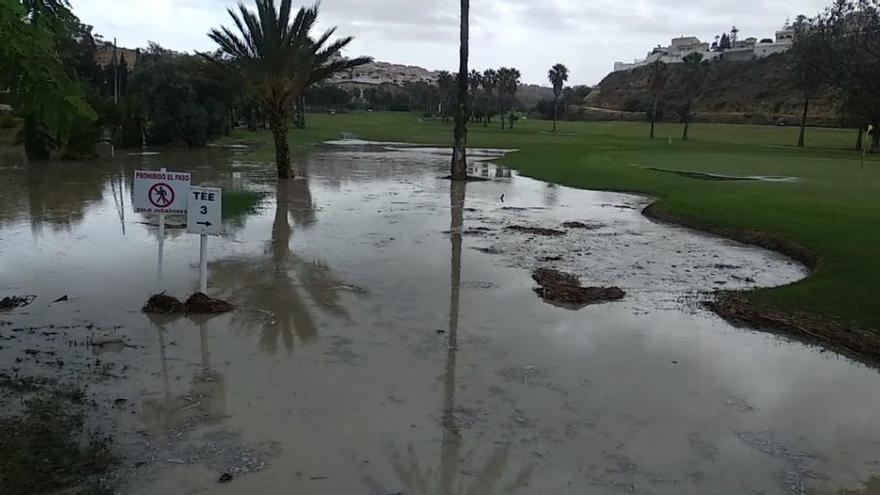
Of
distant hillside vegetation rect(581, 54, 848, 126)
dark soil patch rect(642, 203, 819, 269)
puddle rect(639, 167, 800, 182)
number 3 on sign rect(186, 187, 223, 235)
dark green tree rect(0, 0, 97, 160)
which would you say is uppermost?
distant hillside vegetation rect(581, 54, 848, 126)

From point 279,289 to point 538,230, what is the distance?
7.01 m

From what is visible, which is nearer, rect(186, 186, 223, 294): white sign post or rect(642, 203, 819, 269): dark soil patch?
rect(186, 186, 223, 294): white sign post

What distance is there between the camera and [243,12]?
76.7ft

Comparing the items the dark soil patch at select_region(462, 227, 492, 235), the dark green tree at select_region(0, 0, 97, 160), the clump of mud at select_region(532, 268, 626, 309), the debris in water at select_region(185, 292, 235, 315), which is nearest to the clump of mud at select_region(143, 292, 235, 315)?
the debris in water at select_region(185, 292, 235, 315)

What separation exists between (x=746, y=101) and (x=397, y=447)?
116m

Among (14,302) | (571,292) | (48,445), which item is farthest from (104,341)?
(571,292)

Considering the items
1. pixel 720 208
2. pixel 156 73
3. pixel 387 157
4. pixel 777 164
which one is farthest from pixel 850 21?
pixel 156 73

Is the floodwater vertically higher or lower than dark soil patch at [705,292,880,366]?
lower

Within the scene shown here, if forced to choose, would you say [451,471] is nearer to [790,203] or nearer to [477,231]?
→ [477,231]

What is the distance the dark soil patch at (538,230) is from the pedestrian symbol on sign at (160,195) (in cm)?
821

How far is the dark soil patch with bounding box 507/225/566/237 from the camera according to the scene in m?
15.1

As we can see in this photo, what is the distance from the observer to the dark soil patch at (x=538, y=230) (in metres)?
15.1

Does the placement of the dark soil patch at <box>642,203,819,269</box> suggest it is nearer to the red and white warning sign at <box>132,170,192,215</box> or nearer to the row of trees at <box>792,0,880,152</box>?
the red and white warning sign at <box>132,170,192,215</box>

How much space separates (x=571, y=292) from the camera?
10102mm
